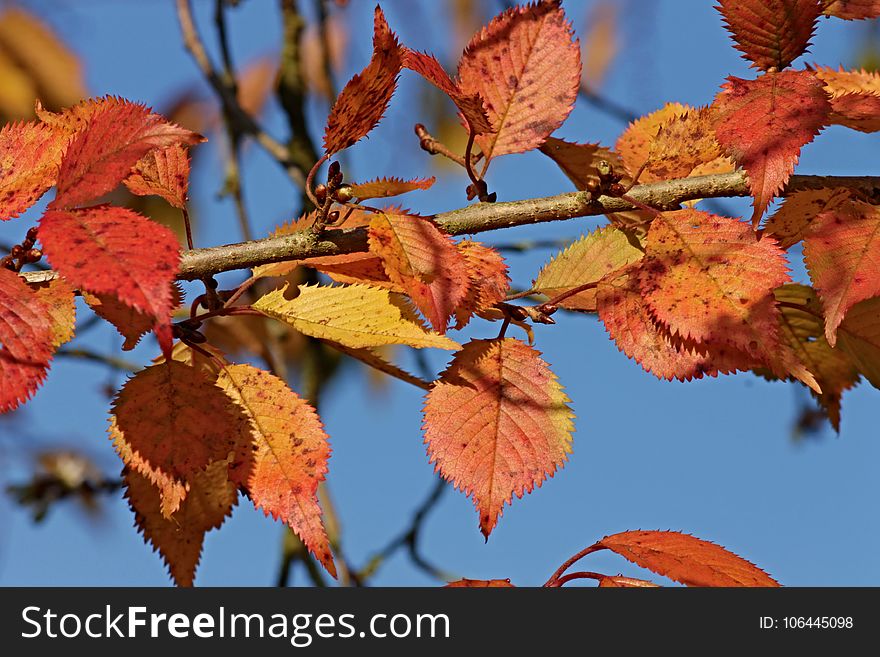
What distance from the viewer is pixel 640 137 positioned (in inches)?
39.3

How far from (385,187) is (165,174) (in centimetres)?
23

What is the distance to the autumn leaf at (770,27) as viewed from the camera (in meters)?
0.85

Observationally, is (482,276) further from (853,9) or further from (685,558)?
(853,9)

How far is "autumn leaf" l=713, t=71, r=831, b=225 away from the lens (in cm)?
79

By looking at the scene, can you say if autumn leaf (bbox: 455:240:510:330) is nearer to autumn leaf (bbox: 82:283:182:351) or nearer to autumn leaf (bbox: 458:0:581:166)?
autumn leaf (bbox: 458:0:581:166)

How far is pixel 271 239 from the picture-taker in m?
0.89

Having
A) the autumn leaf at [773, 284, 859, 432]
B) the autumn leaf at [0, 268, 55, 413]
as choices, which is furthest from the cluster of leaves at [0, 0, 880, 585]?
the autumn leaf at [773, 284, 859, 432]

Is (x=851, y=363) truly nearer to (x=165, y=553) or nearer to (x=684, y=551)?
(x=684, y=551)

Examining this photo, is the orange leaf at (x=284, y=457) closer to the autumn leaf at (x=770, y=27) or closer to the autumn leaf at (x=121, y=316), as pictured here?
the autumn leaf at (x=121, y=316)

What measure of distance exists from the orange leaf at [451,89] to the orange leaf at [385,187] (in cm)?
7

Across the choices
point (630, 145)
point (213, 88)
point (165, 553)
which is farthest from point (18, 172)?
point (213, 88)

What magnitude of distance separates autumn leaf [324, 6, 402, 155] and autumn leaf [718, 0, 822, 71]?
0.29m

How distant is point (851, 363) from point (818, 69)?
1.00ft

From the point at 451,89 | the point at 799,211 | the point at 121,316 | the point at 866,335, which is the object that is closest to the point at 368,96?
the point at 451,89
